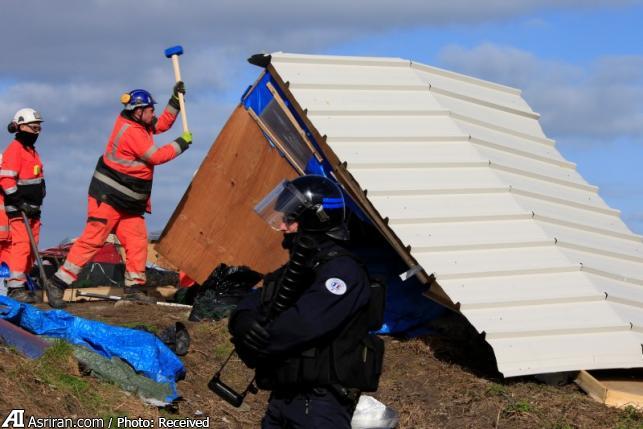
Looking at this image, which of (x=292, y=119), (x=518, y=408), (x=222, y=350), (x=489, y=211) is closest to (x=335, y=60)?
(x=292, y=119)

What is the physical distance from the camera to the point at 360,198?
7.79 m

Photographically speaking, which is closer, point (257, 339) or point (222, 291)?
point (257, 339)

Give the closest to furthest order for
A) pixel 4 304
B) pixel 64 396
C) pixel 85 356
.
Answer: pixel 64 396 < pixel 85 356 < pixel 4 304

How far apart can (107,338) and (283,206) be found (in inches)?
124

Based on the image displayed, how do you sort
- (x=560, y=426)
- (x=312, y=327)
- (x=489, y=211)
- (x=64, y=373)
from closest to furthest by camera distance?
(x=312, y=327) → (x=64, y=373) → (x=560, y=426) → (x=489, y=211)

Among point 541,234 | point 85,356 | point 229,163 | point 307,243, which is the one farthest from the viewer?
Result: point 229,163

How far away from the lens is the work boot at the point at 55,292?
28.6 feet

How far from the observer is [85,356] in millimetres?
6512

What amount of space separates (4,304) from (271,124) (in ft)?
9.40

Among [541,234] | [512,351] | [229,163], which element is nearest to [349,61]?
[229,163]

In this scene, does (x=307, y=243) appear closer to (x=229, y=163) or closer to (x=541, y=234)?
(x=541, y=234)

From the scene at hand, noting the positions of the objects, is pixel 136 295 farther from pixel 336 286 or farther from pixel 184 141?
pixel 336 286

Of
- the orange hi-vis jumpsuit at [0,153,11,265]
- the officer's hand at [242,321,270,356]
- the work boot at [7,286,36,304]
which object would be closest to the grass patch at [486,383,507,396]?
the officer's hand at [242,321,270,356]

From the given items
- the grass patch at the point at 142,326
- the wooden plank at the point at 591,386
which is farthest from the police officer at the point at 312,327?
the grass patch at the point at 142,326
